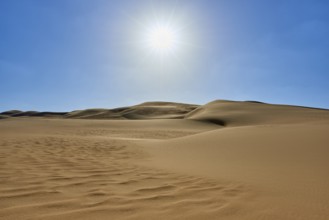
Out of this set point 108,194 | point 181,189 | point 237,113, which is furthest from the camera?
point 237,113

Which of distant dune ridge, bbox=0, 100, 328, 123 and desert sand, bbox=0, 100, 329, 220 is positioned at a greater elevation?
distant dune ridge, bbox=0, 100, 328, 123

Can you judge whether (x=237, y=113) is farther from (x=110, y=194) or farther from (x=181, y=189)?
(x=110, y=194)

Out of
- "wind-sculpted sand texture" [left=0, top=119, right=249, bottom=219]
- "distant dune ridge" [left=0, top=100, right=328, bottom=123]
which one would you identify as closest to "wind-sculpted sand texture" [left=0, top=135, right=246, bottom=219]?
"wind-sculpted sand texture" [left=0, top=119, right=249, bottom=219]

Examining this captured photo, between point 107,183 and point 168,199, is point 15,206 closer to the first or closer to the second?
point 107,183

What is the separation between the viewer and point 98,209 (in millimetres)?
2797

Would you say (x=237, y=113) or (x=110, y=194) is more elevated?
(x=237, y=113)

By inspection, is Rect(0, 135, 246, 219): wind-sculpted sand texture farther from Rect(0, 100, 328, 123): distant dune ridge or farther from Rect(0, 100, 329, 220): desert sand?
Rect(0, 100, 328, 123): distant dune ridge

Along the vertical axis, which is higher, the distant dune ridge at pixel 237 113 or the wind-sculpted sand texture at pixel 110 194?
the distant dune ridge at pixel 237 113

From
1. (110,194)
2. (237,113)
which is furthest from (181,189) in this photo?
(237,113)

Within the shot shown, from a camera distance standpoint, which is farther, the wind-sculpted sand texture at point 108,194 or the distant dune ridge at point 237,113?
the distant dune ridge at point 237,113

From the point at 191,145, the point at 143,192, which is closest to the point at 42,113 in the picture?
the point at 191,145

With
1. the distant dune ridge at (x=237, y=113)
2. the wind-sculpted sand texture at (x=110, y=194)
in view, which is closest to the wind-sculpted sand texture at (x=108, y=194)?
the wind-sculpted sand texture at (x=110, y=194)

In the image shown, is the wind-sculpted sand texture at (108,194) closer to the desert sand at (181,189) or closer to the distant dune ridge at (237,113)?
the desert sand at (181,189)

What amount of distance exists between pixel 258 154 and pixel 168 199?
4.37 m
